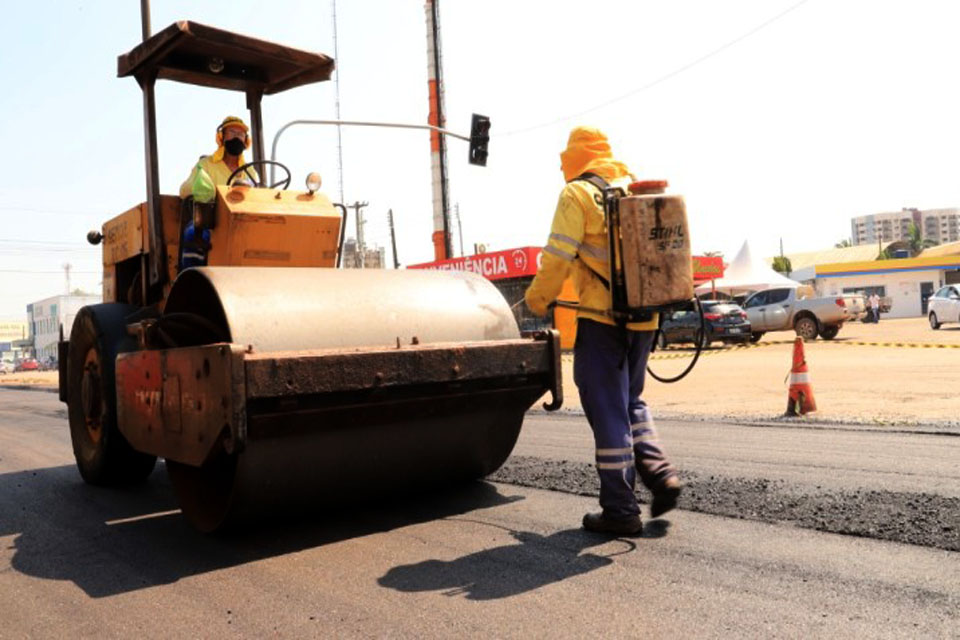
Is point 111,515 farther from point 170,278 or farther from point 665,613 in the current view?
point 665,613

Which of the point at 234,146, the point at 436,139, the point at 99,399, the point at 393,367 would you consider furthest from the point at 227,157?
the point at 436,139

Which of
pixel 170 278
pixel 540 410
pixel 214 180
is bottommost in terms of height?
pixel 540 410

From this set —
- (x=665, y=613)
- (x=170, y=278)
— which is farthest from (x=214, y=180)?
(x=665, y=613)

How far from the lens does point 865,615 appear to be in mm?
2826

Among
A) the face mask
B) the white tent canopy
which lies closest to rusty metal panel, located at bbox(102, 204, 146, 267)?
the face mask

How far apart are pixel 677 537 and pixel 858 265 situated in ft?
184

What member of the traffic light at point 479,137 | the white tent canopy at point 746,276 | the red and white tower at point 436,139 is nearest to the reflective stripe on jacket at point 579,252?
the traffic light at point 479,137

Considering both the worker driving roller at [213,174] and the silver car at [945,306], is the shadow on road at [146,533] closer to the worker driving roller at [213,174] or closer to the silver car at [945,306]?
the worker driving roller at [213,174]

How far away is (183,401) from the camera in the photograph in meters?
3.82

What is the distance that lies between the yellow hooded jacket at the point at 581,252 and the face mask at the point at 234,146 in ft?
8.16

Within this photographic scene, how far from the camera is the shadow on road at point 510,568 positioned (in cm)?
332

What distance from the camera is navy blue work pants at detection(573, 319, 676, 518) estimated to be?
396 centimetres

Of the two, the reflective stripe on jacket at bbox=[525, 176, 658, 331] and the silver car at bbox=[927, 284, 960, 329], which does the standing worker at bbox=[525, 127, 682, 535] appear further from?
the silver car at bbox=[927, 284, 960, 329]

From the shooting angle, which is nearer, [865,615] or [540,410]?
[865,615]
